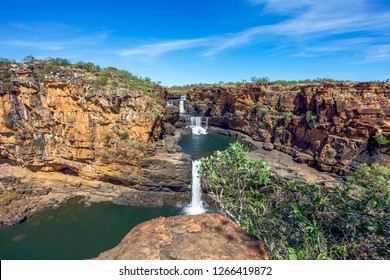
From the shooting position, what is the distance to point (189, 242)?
12.2 ft

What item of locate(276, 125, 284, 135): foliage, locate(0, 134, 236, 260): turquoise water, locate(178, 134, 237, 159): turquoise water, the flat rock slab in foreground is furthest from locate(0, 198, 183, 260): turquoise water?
locate(276, 125, 284, 135): foliage

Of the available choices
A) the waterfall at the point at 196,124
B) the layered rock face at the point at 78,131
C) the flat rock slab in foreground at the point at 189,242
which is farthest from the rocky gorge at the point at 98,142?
the waterfall at the point at 196,124

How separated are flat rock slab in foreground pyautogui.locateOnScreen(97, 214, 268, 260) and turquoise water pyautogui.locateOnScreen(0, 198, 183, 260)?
14310 millimetres

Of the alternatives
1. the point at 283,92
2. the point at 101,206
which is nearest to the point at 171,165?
the point at 101,206

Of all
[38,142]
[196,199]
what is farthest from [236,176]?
[38,142]

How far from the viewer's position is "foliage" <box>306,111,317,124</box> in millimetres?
29409

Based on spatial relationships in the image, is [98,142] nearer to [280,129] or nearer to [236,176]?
[236,176]

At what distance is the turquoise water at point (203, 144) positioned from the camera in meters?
33.8

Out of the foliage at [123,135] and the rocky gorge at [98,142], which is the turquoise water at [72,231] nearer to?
the rocky gorge at [98,142]

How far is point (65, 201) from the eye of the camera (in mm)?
21297

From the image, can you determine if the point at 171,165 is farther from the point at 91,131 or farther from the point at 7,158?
the point at 7,158

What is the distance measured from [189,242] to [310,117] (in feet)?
101

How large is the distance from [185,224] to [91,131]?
2068 centimetres

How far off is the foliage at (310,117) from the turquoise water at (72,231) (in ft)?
69.6
